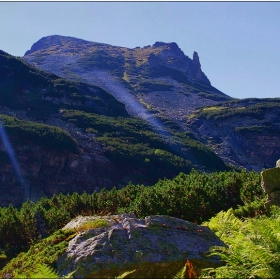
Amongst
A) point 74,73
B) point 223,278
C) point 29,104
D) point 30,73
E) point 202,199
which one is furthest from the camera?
point 74,73

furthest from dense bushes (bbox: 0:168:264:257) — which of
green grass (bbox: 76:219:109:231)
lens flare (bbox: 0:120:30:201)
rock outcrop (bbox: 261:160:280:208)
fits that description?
lens flare (bbox: 0:120:30:201)

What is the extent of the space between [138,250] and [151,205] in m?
7.85

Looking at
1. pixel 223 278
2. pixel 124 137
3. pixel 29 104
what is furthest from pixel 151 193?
pixel 29 104

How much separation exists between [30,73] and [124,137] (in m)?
29.4

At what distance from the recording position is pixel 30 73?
79.8 metres

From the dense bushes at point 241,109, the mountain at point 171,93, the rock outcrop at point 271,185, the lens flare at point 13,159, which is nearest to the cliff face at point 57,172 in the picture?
the lens flare at point 13,159

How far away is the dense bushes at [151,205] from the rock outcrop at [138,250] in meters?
5.16

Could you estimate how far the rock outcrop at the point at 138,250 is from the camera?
259 inches

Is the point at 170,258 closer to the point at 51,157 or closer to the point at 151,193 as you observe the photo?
the point at 151,193

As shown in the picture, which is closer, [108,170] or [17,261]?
[17,261]

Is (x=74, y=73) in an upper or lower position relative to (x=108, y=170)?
upper

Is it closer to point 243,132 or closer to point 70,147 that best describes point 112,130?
point 70,147

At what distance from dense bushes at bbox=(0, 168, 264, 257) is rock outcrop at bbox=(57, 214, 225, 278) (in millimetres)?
5159

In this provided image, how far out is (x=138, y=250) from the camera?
6.96m
